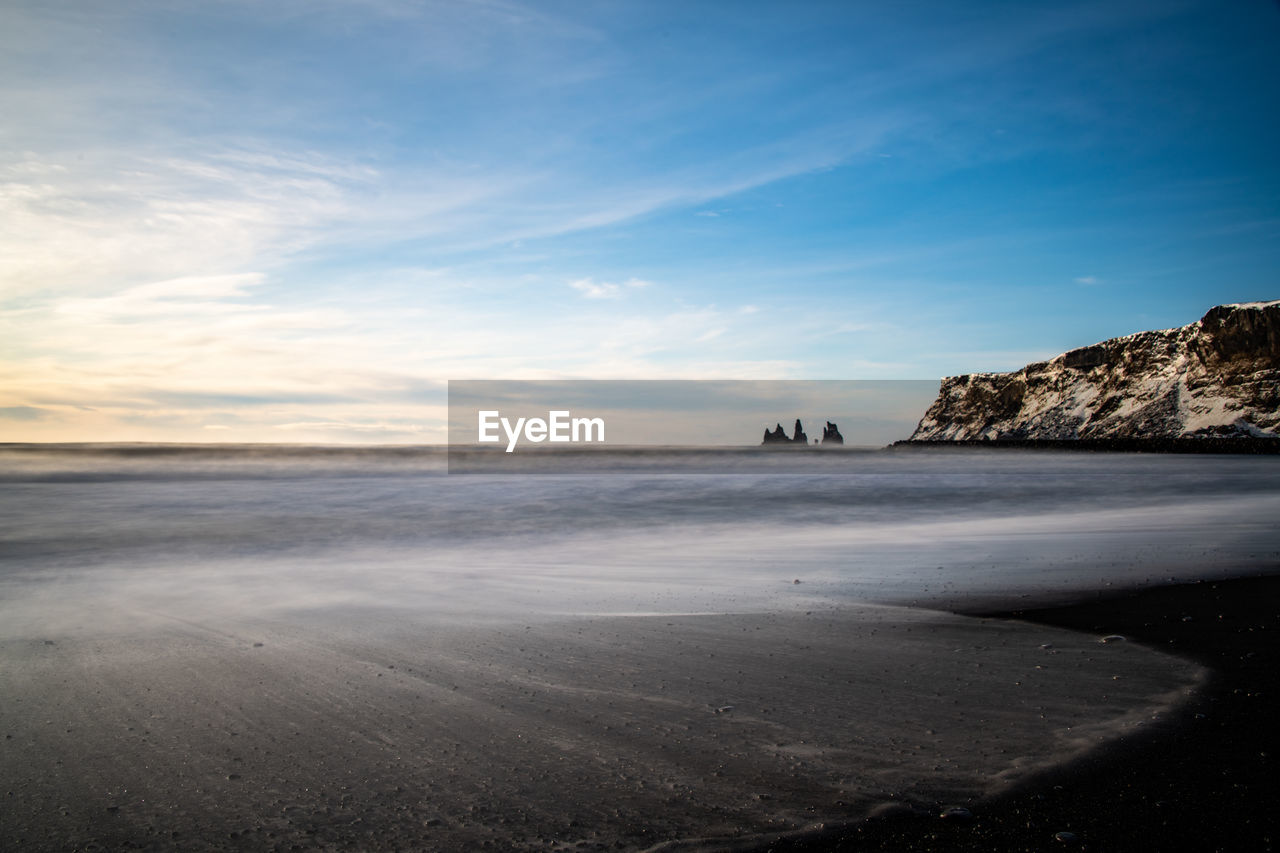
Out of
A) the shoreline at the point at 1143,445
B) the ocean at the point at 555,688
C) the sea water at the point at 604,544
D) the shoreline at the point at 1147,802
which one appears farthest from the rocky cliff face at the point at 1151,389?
the shoreline at the point at 1147,802

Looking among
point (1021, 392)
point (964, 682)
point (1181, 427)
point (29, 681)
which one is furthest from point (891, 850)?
point (1021, 392)

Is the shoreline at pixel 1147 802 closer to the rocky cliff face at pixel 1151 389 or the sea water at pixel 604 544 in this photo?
the sea water at pixel 604 544

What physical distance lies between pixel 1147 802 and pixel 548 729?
209 cm

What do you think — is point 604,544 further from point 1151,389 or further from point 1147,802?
point 1151,389

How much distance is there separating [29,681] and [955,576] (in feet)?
21.9

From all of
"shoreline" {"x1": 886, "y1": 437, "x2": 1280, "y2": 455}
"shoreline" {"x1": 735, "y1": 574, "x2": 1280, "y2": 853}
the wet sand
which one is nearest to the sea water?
the wet sand

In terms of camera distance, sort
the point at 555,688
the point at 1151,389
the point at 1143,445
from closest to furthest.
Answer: the point at 555,688 < the point at 1143,445 < the point at 1151,389

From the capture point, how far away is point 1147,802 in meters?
2.36

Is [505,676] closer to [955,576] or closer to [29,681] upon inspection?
[29,681]

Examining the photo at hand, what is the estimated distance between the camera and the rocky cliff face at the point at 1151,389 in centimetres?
7188

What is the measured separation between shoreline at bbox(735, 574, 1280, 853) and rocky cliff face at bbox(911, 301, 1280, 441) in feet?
270

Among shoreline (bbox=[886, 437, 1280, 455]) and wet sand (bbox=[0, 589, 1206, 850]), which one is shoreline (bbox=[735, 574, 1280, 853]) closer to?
wet sand (bbox=[0, 589, 1206, 850])

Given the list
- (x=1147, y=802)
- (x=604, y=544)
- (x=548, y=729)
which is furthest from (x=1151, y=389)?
(x=548, y=729)

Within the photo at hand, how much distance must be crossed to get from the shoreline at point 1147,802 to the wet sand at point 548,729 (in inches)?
3.0
